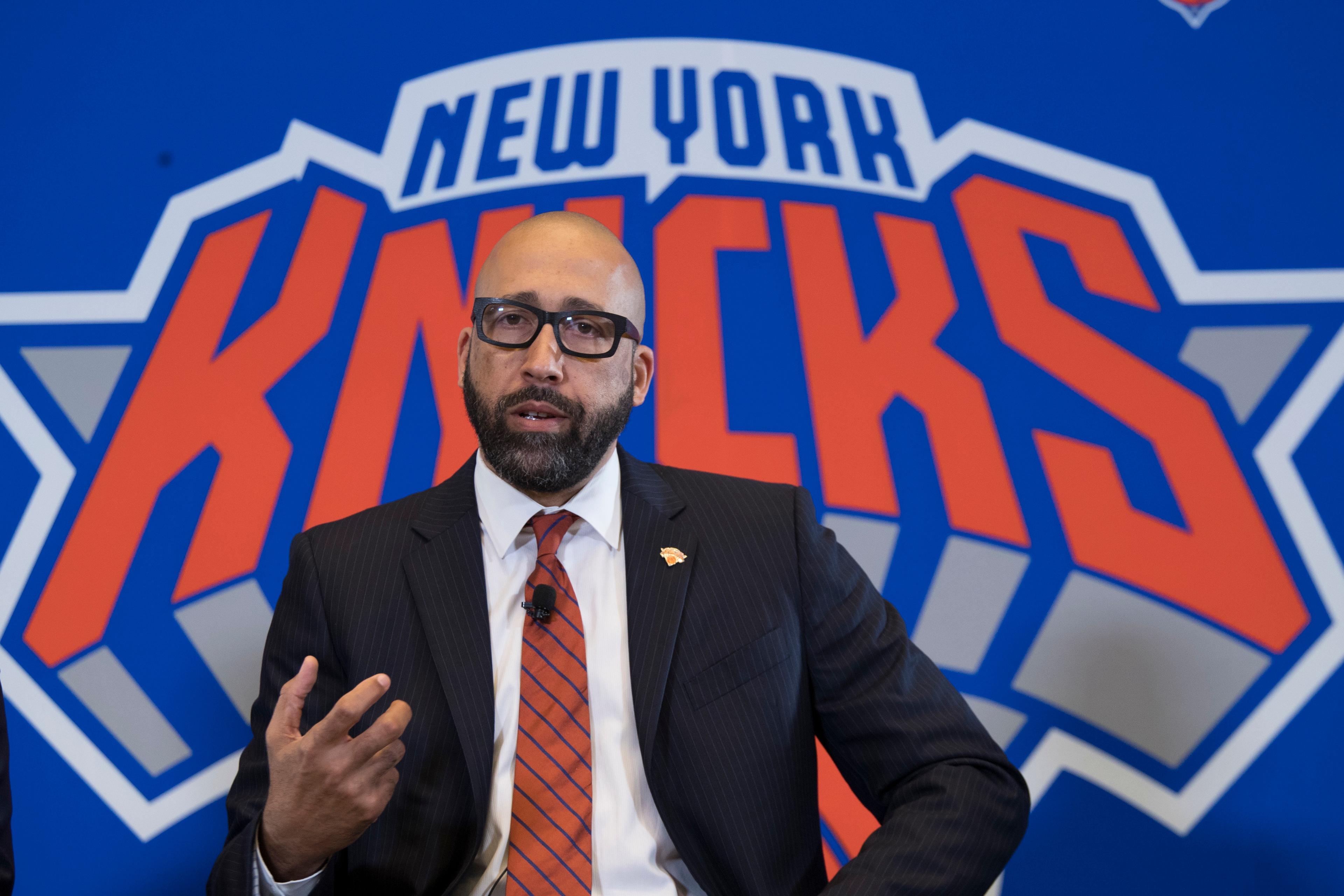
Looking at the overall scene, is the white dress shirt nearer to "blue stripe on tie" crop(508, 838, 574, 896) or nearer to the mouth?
"blue stripe on tie" crop(508, 838, 574, 896)

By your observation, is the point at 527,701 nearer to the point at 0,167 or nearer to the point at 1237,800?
the point at 1237,800

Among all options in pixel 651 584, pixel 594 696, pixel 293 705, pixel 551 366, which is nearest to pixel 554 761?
pixel 594 696

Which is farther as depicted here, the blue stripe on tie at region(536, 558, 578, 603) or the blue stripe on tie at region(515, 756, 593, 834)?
the blue stripe on tie at region(536, 558, 578, 603)

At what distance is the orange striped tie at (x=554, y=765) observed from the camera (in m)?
1.52

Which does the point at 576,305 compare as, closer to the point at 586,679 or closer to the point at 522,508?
the point at 522,508

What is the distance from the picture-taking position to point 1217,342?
242 cm

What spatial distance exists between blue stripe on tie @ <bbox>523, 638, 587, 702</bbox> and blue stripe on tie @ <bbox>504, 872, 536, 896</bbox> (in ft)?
0.94

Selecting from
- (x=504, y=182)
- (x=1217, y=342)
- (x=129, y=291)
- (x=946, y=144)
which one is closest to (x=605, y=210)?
(x=504, y=182)

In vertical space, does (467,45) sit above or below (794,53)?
above

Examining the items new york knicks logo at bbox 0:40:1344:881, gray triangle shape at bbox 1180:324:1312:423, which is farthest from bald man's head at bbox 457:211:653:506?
gray triangle shape at bbox 1180:324:1312:423

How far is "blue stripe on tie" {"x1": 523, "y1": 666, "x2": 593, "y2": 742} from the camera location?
1.59m

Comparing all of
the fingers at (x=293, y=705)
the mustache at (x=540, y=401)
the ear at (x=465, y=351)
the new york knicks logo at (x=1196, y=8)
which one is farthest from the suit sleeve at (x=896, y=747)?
the new york knicks logo at (x=1196, y=8)

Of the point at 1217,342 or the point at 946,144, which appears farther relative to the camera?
the point at 946,144

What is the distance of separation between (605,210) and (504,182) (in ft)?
0.97
